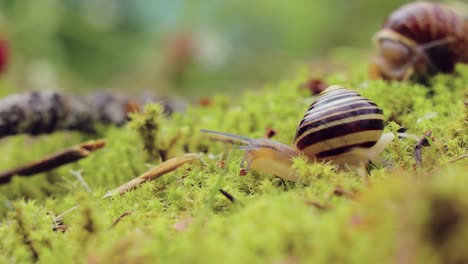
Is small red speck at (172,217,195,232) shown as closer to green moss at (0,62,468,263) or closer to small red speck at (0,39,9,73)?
green moss at (0,62,468,263)

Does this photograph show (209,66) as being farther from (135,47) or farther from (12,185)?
(12,185)

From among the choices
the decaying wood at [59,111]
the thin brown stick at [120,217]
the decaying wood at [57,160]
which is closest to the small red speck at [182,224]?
the thin brown stick at [120,217]

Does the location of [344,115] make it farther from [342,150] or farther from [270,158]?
[270,158]

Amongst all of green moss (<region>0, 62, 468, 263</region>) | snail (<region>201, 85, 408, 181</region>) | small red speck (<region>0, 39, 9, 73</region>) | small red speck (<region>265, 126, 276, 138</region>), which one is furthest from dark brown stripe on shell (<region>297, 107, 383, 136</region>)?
small red speck (<region>0, 39, 9, 73</region>)

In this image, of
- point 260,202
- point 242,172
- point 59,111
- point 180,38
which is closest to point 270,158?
point 242,172

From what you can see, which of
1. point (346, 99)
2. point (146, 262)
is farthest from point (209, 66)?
point (146, 262)

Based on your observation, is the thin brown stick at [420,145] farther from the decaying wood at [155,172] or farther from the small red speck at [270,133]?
the decaying wood at [155,172]

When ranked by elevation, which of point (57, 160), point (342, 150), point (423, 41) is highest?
point (423, 41)
